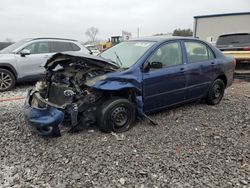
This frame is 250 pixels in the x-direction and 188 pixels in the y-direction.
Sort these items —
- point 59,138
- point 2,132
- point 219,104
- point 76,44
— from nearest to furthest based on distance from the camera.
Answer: point 59,138 → point 2,132 → point 219,104 → point 76,44

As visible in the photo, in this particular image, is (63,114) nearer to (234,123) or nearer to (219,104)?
(234,123)

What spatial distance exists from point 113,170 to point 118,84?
1450mm

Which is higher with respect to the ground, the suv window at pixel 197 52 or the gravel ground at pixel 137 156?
the suv window at pixel 197 52

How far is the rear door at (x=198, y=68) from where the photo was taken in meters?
5.42

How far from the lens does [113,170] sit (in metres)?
3.45

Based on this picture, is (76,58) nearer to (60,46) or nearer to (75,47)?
(60,46)

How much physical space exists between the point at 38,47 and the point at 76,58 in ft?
15.6

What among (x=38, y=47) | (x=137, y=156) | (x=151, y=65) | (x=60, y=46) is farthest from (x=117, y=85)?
(x=60, y=46)

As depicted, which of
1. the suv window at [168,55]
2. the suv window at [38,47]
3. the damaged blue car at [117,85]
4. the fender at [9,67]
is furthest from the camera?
the suv window at [38,47]

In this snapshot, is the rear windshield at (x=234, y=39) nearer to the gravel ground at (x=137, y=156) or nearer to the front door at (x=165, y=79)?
the gravel ground at (x=137, y=156)

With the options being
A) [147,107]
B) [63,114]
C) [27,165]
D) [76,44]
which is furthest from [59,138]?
[76,44]

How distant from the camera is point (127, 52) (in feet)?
17.0

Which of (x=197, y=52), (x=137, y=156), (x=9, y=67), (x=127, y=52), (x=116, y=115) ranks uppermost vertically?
(x=127, y=52)

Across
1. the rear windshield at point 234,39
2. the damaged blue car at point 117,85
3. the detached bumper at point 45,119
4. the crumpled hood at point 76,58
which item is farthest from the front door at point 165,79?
the rear windshield at point 234,39
